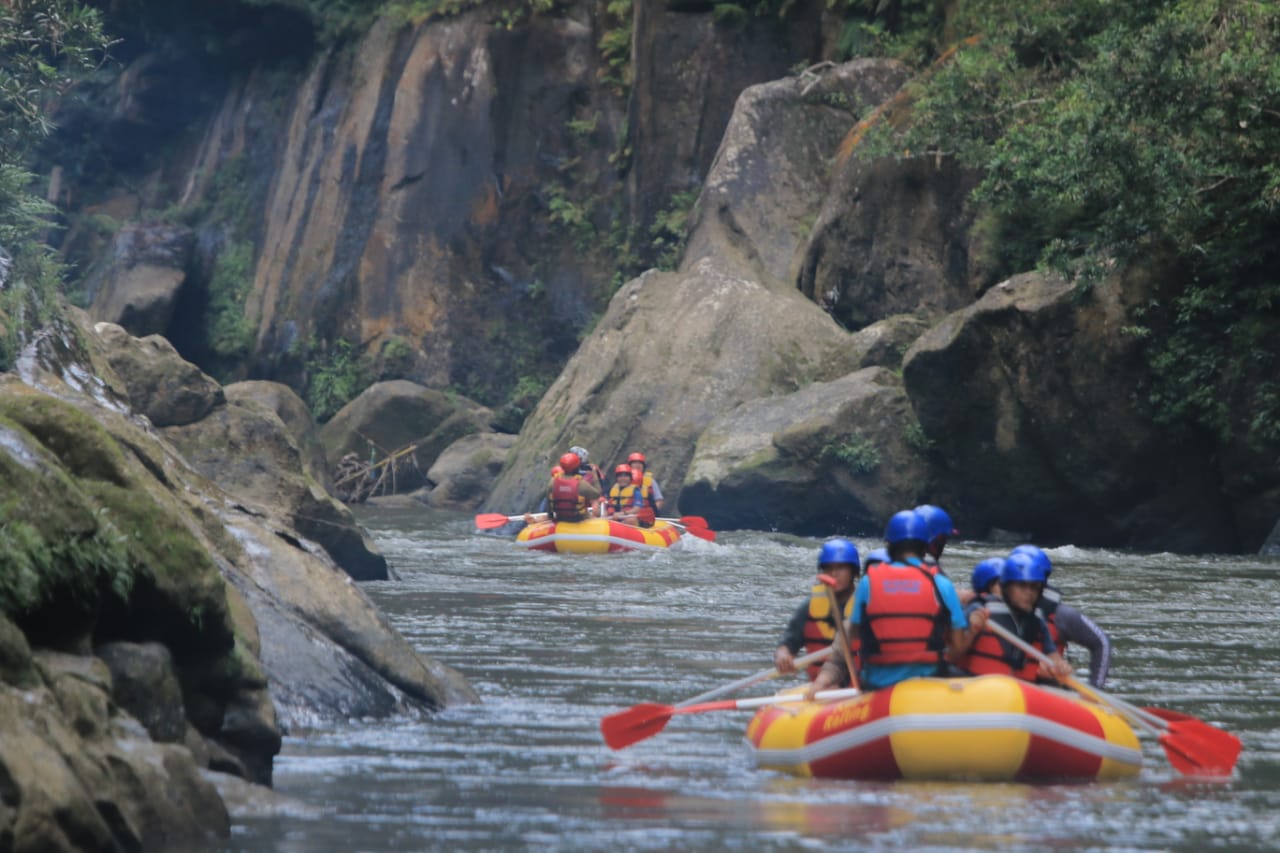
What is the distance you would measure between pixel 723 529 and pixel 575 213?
1474cm

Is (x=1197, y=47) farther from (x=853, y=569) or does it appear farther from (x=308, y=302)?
(x=308, y=302)

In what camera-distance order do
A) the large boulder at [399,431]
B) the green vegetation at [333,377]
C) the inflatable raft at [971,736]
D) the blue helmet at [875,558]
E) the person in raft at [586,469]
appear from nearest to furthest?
the inflatable raft at [971,736] → the blue helmet at [875,558] → the person in raft at [586,469] → the large boulder at [399,431] → the green vegetation at [333,377]

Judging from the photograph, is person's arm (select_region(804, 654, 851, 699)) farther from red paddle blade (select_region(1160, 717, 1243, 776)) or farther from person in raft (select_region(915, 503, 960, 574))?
red paddle blade (select_region(1160, 717, 1243, 776))

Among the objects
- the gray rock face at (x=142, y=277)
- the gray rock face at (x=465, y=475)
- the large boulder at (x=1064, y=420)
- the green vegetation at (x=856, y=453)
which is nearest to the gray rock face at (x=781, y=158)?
the gray rock face at (x=465, y=475)

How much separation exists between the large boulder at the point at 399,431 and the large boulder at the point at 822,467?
1150 cm

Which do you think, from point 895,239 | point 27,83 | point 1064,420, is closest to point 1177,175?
point 1064,420

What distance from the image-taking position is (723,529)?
77.3ft

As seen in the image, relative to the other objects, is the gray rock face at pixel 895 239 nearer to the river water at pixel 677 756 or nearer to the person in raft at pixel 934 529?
the river water at pixel 677 756

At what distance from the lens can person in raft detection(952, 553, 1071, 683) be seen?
308 inches

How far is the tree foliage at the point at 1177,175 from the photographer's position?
56.2ft

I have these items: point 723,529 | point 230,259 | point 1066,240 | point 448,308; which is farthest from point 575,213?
point 1066,240

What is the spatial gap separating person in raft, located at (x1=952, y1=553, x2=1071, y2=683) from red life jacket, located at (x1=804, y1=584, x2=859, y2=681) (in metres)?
0.77

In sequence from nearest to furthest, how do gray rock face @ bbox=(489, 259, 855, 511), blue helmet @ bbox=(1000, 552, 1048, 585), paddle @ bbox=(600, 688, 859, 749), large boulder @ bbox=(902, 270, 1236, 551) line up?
paddle @ bbox=(600, 688, 859, 749)
blue helmet @ bbox=(1000, 552, 1048, 585)
large boulder @ bbox=(902, 270, 1236, 551)
gray rock face @ bbox=(489, 259, 855, 511)

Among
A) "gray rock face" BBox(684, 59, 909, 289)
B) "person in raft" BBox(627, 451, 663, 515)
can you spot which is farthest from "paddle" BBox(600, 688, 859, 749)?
"gray rock face" BBox(684, 59, 909, 289)
